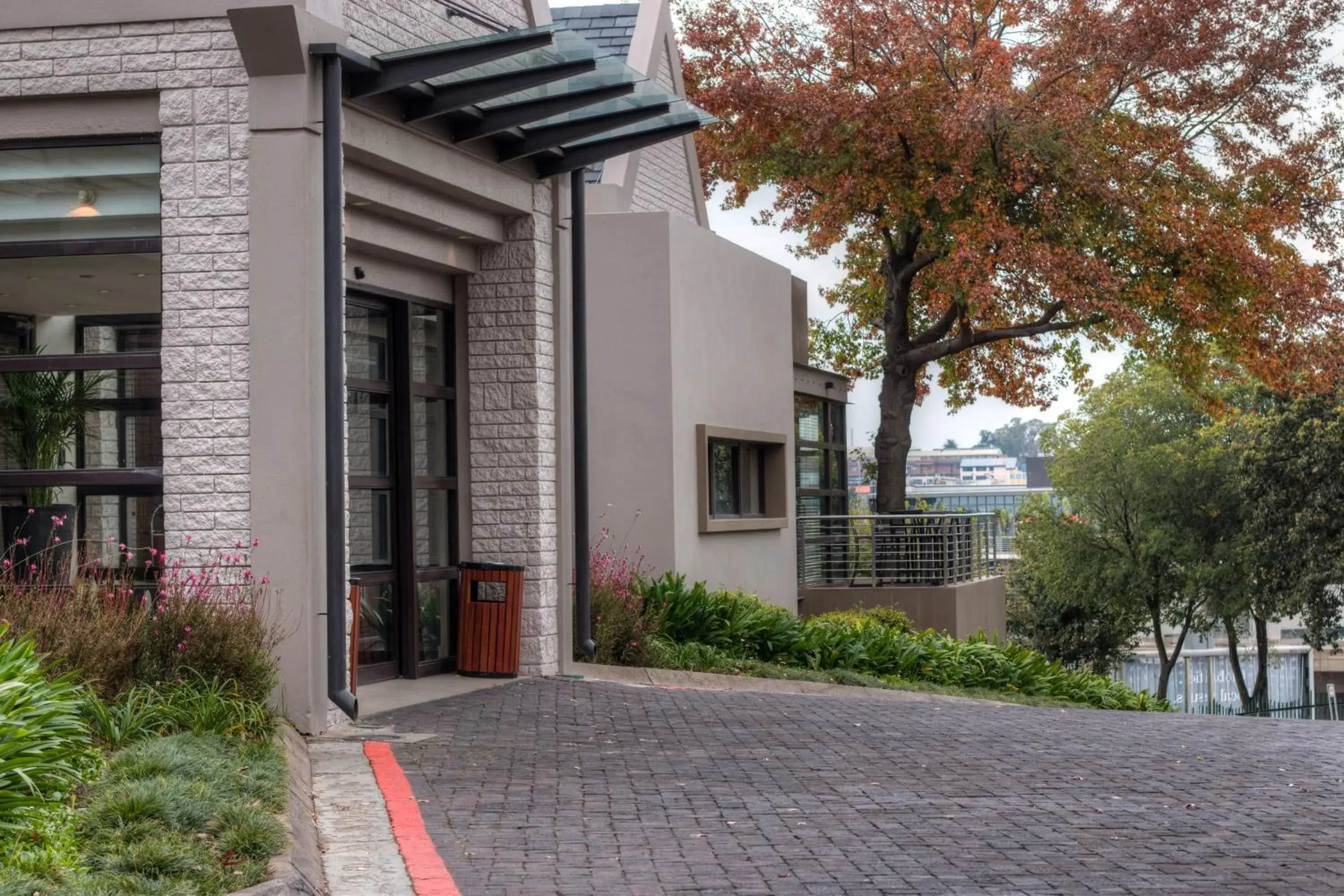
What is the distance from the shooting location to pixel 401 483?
13.8m

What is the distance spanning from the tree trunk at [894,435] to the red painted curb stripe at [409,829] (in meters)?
21.6

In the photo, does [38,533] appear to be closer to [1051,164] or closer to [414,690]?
[414,690]

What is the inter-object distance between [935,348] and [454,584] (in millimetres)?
18310

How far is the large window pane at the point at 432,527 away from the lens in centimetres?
1409

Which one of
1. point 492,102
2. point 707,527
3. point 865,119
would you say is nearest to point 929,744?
point 492,102

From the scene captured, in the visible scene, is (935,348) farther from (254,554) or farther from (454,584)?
(254,554)

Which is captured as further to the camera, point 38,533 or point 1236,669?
point 1236,669

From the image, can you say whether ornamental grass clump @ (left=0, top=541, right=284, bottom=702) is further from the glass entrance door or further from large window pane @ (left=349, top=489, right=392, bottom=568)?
large window pane @ (left=349, top=489, right=392, bottom=568)

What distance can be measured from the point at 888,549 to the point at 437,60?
16.6 m

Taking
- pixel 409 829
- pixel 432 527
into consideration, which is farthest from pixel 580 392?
pixel 409 829

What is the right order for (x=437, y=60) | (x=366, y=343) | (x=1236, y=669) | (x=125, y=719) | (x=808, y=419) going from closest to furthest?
(x=125, y=719)
(x=437, y=60)
(x=366, y=343)
(x=808, y=419)
(x=1236, y=669)

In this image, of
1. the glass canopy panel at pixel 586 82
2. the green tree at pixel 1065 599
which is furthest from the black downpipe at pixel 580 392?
the green tree at pixel 1065 599

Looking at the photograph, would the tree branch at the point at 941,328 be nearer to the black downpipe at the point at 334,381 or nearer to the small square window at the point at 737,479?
the small square window at the point at 737,479

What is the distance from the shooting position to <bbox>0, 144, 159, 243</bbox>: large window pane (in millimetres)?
10906
